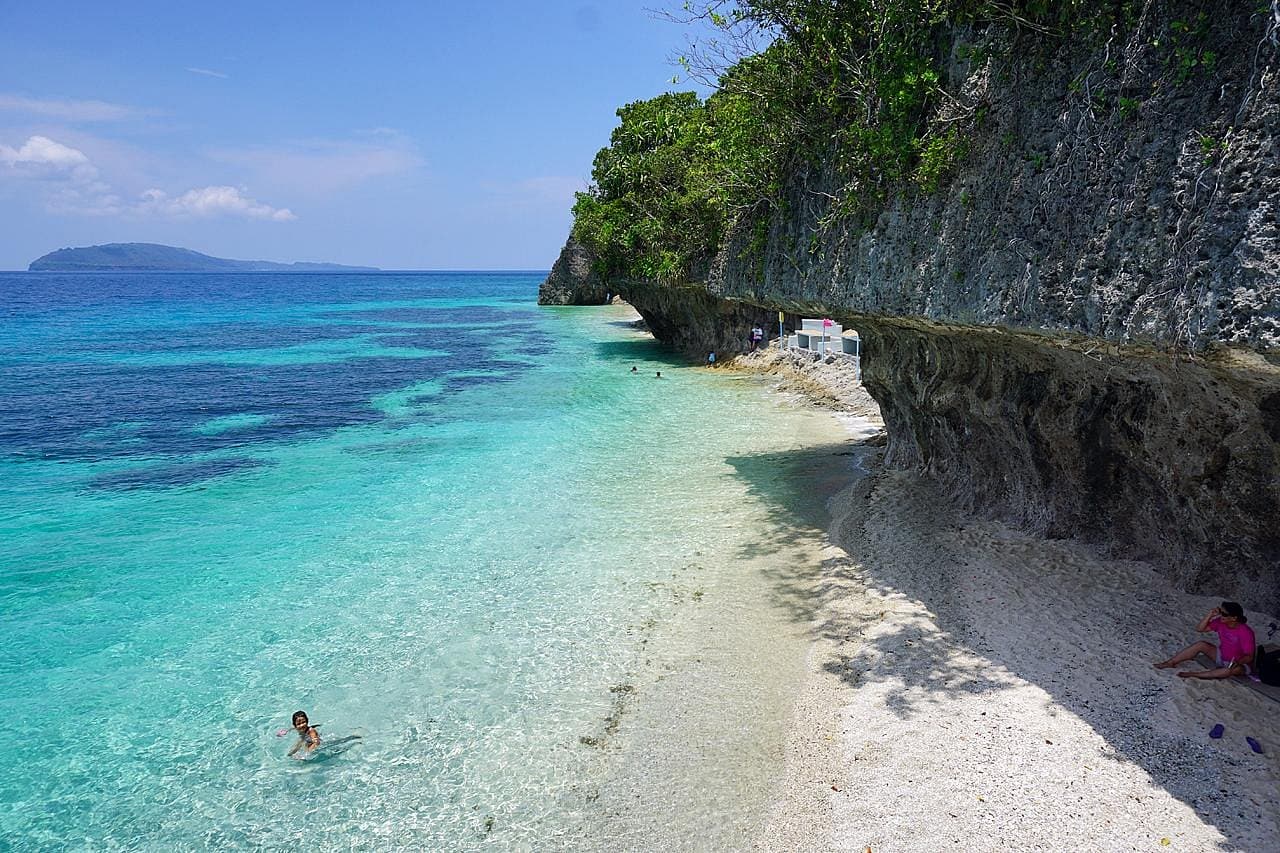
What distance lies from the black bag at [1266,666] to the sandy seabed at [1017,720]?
0.26 metres

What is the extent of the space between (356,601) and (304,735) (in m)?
3.85

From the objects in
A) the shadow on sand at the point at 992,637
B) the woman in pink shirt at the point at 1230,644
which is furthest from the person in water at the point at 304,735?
the woman in pink shirt at the point at 1230,644

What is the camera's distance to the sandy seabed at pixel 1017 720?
22.1 feet

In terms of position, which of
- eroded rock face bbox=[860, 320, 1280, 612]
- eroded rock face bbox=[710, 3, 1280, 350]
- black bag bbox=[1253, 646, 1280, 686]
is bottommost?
black bag bbox=[1253, 646, 1280, 686]

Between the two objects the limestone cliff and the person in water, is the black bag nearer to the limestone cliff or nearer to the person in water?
the limestone cliff

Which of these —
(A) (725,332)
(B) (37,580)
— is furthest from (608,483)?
(A) (725,332)

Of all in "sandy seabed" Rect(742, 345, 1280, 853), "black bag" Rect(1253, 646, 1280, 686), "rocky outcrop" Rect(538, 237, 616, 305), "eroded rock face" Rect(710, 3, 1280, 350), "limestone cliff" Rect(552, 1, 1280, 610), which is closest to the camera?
"eroded rock face" Rect(710, 3, 1280, 350)

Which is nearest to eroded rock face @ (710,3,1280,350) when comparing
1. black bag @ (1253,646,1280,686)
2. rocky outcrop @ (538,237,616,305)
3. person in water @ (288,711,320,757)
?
black bag @ (1253,646,1280,686)

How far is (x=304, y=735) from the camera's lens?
8.57 m

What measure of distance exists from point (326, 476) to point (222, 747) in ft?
38.6

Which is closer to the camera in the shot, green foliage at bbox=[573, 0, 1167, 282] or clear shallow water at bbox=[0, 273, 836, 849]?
clear shallow water at bbox=[0, 273, 836, 849]

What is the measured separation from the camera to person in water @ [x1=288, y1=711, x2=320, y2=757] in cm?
849

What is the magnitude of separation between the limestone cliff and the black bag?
1.37 m

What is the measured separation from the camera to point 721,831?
23.6ft
